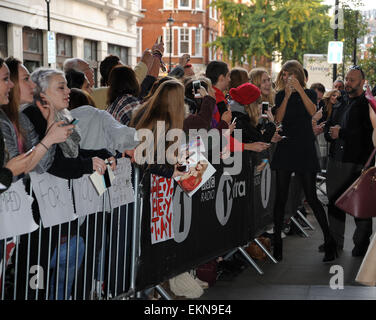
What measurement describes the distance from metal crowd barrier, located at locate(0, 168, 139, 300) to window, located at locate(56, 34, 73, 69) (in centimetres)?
2833

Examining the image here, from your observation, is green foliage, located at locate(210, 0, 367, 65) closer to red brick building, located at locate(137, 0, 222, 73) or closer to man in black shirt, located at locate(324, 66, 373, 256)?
red brick building, located at locate(137, 0, 222, 73)

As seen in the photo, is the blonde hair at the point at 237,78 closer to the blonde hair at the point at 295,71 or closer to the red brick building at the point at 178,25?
the blonde hair at the point at 295,71

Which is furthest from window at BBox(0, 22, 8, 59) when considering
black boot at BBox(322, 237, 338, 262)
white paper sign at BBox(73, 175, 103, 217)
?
white paper sign at BBox(73, 175, 103, 217)

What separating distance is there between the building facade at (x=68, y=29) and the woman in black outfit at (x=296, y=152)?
59.5 feet

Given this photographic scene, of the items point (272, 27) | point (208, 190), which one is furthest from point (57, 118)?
point (272, 27)

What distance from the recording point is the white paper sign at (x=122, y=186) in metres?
5.12

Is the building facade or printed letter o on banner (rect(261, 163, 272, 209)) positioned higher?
the building facade

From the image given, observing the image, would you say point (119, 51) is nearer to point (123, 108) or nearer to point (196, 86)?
point (196, 86)

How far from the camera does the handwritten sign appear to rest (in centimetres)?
537

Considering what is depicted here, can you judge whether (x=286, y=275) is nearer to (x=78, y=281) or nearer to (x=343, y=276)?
(x=343, y=276)

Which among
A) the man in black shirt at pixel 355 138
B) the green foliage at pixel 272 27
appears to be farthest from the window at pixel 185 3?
the man in black shirt at pixel 355 138

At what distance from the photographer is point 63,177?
4.55m

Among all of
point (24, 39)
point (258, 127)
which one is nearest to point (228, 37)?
point (24, 39)
